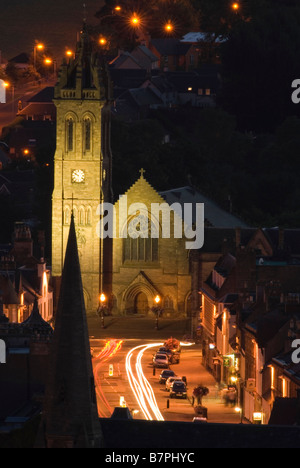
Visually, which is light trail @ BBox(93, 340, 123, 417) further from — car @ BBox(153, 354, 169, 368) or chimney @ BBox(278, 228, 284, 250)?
chimney @ BBox(278, 228, 284, 250)

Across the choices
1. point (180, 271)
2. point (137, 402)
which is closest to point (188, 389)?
point (137, 402)

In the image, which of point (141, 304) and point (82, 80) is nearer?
point (141, 304)

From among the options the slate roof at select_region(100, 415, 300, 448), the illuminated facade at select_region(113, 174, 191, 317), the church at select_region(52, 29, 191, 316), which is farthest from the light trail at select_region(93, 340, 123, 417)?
the slate roof at select_region(100, 415, 300, 448)

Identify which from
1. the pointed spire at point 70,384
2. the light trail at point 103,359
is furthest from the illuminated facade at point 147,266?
the pointed spire at point 70,384

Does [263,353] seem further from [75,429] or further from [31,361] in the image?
[75,429]

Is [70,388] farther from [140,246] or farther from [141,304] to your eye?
[140,246]

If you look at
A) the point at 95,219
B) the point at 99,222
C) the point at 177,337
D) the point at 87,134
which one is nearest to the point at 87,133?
the point at 87,134

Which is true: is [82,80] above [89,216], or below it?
above

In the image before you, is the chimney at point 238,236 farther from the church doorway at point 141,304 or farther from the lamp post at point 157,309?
the church doorway at point 141,304
